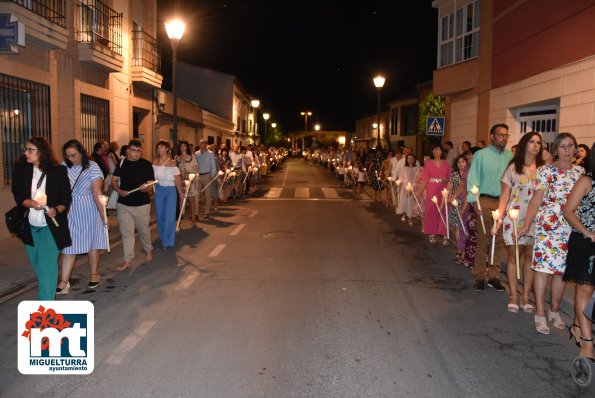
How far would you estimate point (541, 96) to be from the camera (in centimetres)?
1370

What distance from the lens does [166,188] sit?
392 inches

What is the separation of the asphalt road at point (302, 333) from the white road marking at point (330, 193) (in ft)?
38.8

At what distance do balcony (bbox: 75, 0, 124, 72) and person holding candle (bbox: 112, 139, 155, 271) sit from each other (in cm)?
789

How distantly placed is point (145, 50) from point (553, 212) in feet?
57.3

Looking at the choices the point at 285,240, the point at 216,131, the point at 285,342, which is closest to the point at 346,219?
the point at 285,240

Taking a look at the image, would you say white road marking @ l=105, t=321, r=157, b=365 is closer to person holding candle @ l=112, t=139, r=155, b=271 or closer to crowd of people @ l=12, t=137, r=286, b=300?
crowd of people @ l=12, t=137, r=286, b=300

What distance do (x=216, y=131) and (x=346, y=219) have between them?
84.8ft

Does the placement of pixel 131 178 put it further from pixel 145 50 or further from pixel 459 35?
pixel 459 35

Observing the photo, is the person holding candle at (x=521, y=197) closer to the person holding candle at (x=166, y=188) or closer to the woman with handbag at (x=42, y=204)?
the woman with handbag at (x=42, y=204)

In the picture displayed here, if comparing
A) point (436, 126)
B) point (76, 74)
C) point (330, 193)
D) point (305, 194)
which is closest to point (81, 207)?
point (76, 74)

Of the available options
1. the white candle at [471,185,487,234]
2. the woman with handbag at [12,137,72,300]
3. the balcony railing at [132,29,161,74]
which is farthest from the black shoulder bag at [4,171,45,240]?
the balcony railing at [132,29,161,74]

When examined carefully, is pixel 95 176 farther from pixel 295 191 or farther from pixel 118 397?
pixel 295 191

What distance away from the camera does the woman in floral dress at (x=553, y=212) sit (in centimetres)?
538

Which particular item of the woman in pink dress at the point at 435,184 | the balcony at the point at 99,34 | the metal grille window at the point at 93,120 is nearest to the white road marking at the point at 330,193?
the metal grille window at the point at 93,120
